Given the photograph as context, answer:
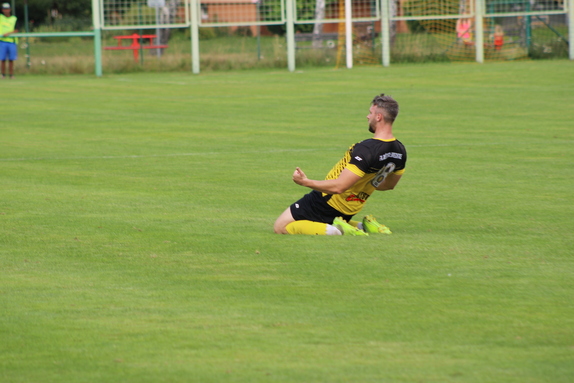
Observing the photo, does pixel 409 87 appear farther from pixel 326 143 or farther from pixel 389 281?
pixel 389 281

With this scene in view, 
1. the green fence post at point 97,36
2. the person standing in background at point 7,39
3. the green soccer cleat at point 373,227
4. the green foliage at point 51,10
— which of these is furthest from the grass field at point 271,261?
the green foliage at point 51,10

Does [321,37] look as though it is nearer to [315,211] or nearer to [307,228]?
[315,211]

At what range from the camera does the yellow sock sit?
323 inches

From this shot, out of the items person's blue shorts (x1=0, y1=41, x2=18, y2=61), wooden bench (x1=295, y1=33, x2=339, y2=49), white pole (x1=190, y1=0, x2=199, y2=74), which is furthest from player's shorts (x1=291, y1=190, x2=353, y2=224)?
wooden bench (x1=295, y1=33, x2=339, y2=49)

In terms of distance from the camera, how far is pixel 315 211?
827cm

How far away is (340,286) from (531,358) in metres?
1.73

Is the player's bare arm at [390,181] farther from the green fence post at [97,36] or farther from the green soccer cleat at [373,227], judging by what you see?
the green fence post at [97,36]

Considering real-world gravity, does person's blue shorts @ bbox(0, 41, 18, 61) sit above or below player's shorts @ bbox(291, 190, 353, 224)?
above

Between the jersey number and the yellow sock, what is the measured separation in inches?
22.8

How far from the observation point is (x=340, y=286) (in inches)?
251

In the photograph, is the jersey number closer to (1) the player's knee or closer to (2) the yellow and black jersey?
(2) the yellow and black jersey

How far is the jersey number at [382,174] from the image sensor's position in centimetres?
796

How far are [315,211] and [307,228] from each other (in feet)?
0.57

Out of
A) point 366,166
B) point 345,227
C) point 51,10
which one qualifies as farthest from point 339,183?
point 51,10
